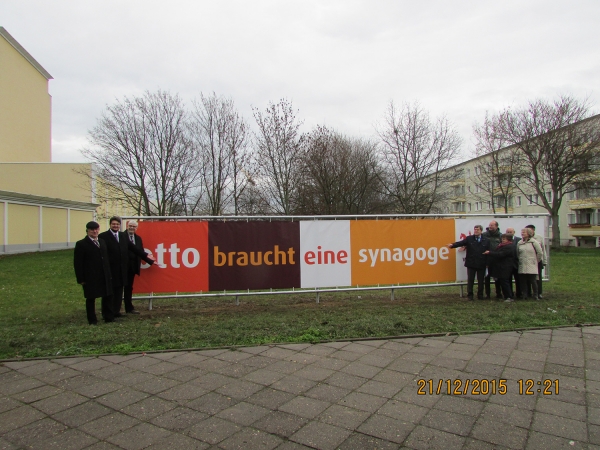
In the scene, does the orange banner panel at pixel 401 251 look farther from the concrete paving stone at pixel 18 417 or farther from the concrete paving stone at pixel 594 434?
the concrete paving stone at pixel 18 417

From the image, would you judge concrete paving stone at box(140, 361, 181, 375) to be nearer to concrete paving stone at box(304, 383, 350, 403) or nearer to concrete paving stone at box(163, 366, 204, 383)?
concrete paving stone at box(163, 366, 204, 383)

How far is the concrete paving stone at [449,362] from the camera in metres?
4.32

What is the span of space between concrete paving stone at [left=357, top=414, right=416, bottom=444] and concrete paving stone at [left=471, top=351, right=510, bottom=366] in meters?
1.87

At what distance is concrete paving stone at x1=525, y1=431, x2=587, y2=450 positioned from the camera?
9.09 feet

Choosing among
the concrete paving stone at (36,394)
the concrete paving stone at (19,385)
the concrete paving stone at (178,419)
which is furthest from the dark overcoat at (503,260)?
the concrete paving stone at (19,385)

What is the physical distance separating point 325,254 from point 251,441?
540cm

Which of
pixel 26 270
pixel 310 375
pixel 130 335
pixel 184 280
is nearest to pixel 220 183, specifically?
pixel 26 270

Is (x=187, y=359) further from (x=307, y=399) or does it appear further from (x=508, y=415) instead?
(x=508, y=415)

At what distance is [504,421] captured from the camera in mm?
3131

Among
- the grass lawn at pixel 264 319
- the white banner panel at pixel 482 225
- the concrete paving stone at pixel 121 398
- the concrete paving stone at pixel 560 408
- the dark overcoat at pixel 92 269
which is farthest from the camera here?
the white banner panel at pixel 482 225

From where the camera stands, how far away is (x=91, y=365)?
446cm

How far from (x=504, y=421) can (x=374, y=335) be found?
249cm

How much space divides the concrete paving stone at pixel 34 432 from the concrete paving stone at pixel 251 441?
1.35 metres

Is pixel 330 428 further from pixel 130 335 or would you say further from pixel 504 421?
pixel 130 335
